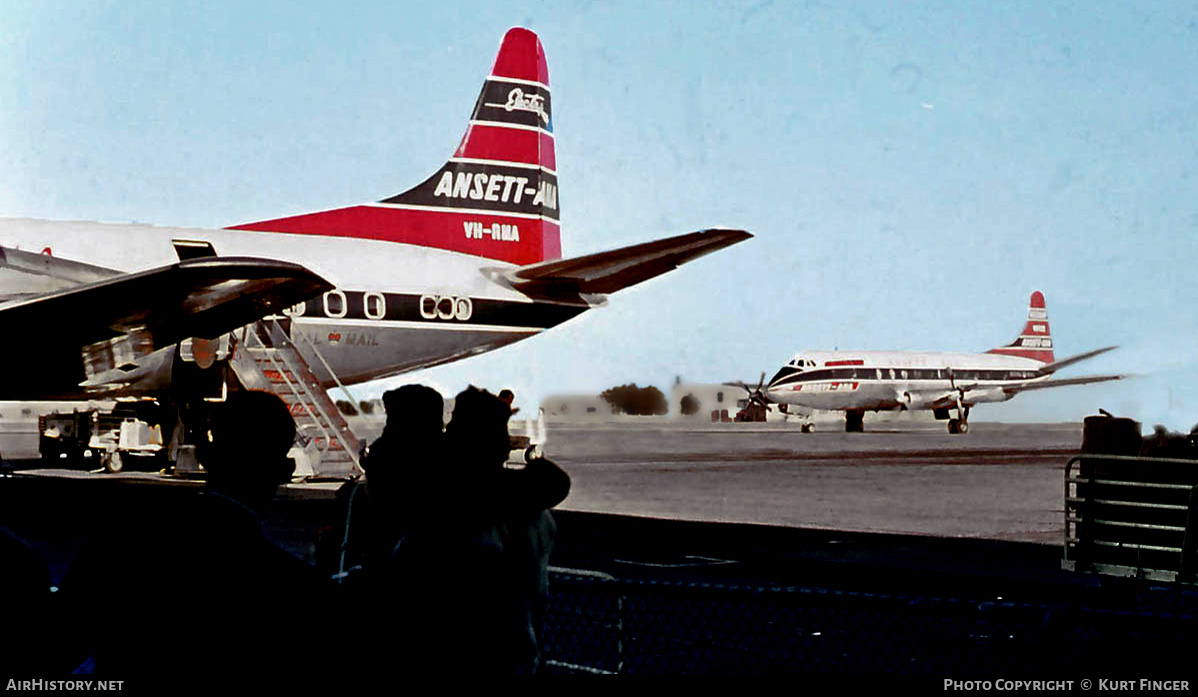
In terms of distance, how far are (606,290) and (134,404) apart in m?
9.27

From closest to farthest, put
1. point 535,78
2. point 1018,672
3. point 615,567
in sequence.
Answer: point 1018,672
point 615,567
point 535,78

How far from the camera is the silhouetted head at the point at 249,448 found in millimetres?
2703

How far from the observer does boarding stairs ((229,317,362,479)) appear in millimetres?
19469

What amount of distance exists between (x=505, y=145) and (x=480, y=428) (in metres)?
23.5

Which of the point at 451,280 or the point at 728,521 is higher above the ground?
the point at 451,280

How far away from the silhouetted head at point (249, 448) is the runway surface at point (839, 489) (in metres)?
12.0

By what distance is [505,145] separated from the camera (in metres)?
26.5

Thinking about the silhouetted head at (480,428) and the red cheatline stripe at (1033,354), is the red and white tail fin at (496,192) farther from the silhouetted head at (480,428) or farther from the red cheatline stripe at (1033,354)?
the red cheatline stripe at (1033,354)

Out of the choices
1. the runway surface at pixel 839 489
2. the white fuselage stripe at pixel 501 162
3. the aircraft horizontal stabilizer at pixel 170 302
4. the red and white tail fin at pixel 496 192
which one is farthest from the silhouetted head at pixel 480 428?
the white fuselage stripe at pixel 501 162

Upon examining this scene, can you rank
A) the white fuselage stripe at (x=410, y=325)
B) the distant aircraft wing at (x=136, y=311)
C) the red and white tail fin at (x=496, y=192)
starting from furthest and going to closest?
the red and white tail fin at (x=496, y=192)
the white fuselage stripe at (x=410, y=325)
the distant aircraft wing at (x=136, y=311)

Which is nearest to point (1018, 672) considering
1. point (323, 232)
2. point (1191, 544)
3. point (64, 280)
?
point (1191, 544)

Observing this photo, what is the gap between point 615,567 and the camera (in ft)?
34.7

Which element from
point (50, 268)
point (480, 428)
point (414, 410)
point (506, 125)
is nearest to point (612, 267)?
point (506, 125)

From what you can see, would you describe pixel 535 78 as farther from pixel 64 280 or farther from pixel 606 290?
pixel 64 280
